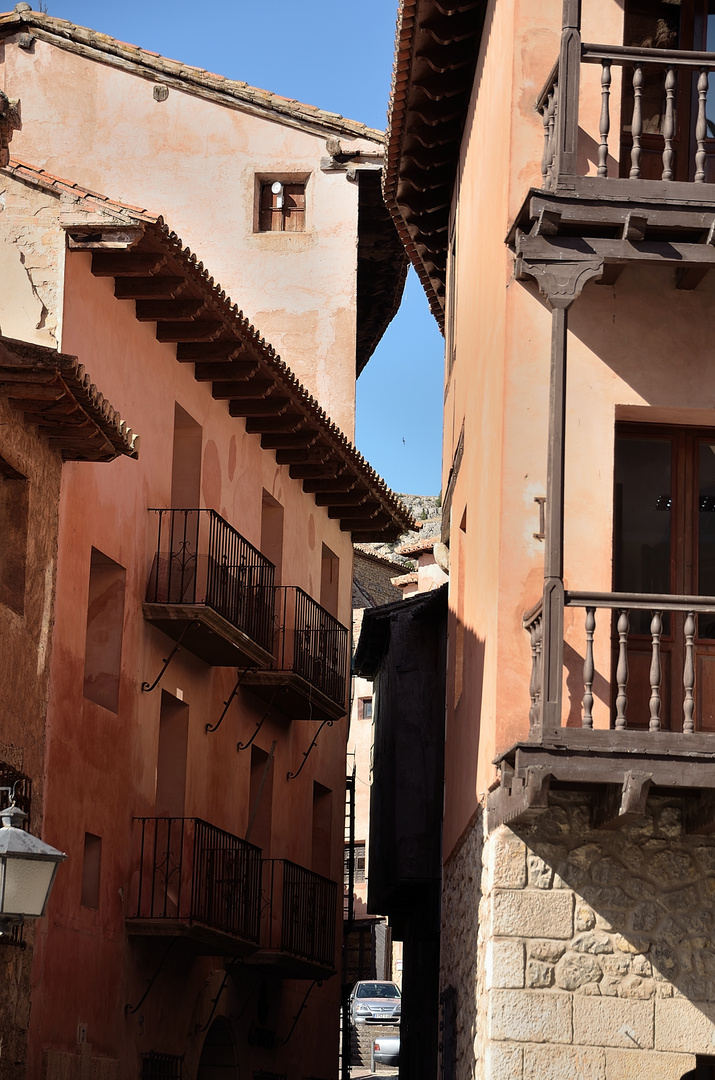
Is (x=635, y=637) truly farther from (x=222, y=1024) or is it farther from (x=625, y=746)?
(x=222, y=1024)

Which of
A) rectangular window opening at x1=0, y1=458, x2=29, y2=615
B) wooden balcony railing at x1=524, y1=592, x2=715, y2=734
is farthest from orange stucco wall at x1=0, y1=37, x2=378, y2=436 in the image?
wooden balcony railing at x1=524, y1=592, x2=715, y2=734

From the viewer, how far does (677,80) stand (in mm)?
12289

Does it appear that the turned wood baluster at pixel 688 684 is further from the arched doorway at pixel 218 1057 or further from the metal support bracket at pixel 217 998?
the arched doorway at pixel 218 1057

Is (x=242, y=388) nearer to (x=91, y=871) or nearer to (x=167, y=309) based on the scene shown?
(x=167, y=309)

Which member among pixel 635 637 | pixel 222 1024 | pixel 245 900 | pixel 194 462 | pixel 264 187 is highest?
pixel 264 187

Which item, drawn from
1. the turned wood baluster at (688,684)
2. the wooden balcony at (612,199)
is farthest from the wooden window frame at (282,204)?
the turned wood baluster at (688,684)

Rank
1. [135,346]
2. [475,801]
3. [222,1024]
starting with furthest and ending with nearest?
[222,1024], [135,346], [475,801]

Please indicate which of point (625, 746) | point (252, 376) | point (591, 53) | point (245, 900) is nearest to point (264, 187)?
point (252, 376)

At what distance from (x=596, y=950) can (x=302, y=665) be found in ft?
38.1

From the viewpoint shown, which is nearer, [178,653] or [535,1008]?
[535,1008]

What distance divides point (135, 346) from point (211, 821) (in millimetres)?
5773

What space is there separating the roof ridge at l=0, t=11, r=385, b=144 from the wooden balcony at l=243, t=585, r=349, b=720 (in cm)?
803

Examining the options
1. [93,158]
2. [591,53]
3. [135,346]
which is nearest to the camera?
[591,53]

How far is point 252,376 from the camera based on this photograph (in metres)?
19.5
